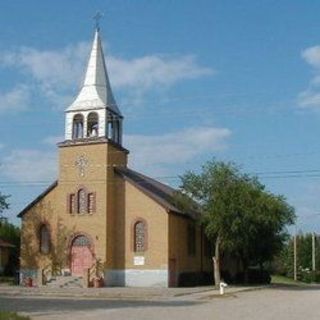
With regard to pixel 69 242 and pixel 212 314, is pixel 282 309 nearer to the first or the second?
pixel 212 314

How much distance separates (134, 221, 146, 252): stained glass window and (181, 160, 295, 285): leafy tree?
176 inches

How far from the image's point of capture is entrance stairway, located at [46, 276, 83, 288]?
52000 millimetres

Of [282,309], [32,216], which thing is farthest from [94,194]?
[282,309]

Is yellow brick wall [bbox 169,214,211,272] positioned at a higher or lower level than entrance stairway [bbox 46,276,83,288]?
higher

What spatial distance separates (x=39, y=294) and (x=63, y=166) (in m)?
15.4

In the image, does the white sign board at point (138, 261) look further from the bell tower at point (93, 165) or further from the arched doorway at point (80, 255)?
the arched doorway at point (80, 255)

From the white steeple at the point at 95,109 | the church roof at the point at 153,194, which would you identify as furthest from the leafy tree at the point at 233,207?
the white steeple at the point at 95,109

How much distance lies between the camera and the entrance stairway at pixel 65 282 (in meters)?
52.0

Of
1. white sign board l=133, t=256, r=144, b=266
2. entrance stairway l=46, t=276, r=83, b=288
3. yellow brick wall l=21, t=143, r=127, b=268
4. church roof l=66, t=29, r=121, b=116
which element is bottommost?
entrance stairway l=46, t=276, r=83, b=288

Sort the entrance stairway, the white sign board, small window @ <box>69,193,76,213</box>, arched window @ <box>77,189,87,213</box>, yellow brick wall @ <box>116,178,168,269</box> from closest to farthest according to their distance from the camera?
the entrance stairway
yellow brick wall @ <box>116,178,168,269</box>
the white sign board
arched window @ <box>77,189,87,213</box>
small window @ <box>69,193,76,213</box>

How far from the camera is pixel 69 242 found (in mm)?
55188

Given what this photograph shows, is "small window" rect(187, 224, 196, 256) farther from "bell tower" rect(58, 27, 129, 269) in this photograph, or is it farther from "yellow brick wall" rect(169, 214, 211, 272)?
"bell tower" rect(58, 27, 129, 269)

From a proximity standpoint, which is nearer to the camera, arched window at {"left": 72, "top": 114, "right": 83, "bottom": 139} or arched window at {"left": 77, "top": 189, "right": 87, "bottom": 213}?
arched window at {"left": 77, "top": 189, "right": 87, "bottom": 213}

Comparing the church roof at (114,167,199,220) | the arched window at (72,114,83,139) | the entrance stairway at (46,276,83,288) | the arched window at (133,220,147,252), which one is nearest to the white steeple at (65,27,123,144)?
the arched window at (72,114,83,139)
